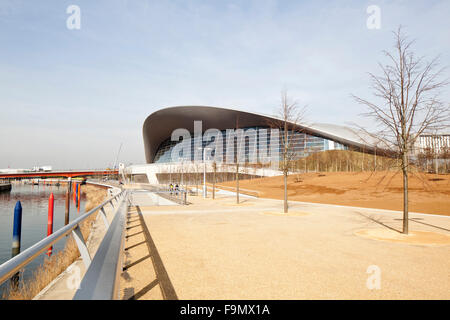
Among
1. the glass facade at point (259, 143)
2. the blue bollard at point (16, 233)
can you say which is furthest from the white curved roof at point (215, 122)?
the blue bollard at point (16, 233)

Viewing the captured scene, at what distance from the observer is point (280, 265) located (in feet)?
18.6

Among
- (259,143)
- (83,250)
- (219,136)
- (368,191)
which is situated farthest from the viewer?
(219,136)

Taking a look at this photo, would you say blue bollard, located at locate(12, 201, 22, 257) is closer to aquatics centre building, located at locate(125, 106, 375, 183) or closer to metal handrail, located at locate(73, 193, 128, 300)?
metal handrail, located at locate(73, 193, 128, 300)

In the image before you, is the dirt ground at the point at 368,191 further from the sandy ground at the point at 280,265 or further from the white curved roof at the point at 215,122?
the white curved roof at the point at 215,122

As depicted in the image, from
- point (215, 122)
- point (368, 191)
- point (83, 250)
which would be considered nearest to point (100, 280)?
point (83, 250)

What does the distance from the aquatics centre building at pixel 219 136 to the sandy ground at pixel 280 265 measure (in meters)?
48.0

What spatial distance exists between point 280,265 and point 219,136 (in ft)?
246

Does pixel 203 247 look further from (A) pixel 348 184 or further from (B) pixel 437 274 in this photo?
(A) pixel 348 184

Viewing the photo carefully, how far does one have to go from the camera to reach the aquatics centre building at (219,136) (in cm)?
6456

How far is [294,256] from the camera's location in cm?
641

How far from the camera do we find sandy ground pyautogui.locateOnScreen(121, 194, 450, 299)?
169 inches

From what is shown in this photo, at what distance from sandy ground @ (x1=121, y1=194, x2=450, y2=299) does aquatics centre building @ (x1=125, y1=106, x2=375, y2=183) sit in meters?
48.0

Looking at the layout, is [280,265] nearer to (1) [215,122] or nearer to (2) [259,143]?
(2) [259,143]
